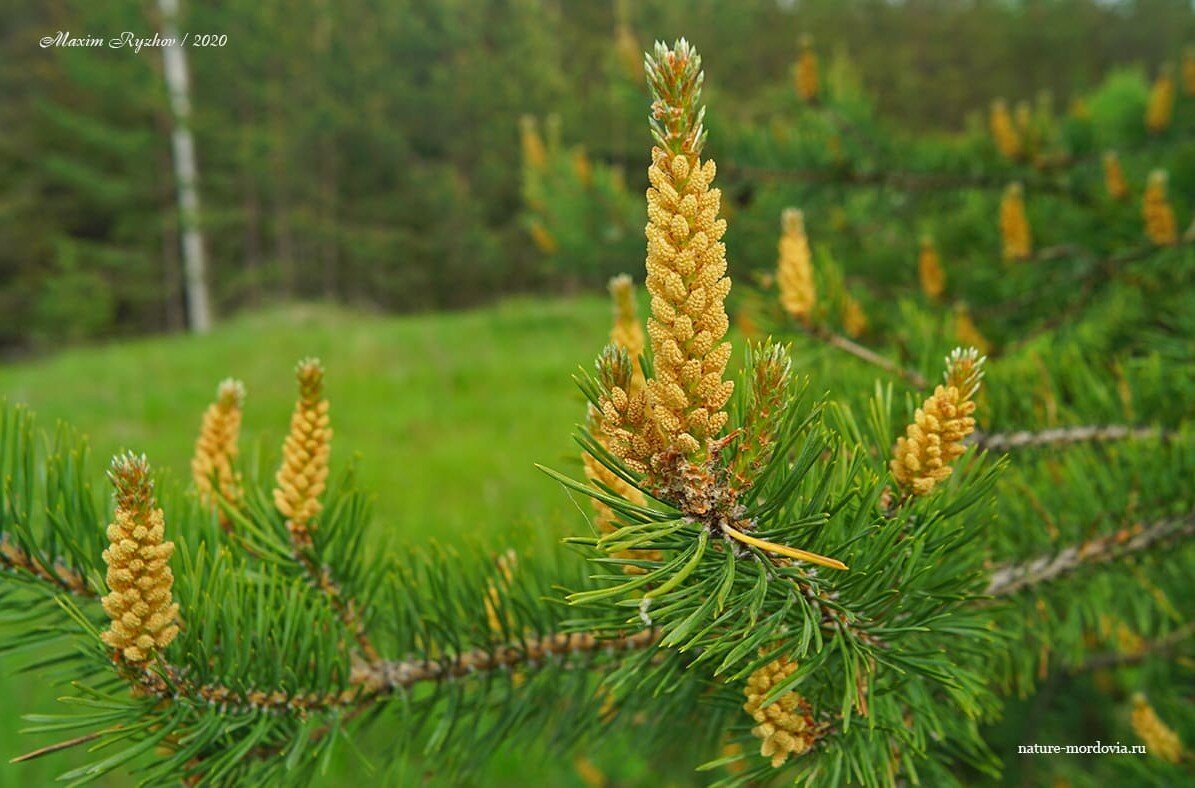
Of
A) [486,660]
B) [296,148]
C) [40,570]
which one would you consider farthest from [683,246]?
[296,148]

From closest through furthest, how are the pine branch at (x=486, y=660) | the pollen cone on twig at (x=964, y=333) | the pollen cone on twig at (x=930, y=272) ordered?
1. the pine branch at (x=486, y=660)
2. the pollen cone on twig at (x=964, y=333)
3. the pollen cone on twig at (x=930, y=272)

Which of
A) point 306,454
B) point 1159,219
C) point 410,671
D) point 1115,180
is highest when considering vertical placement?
point 1115,180

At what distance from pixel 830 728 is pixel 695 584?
0.69 feet

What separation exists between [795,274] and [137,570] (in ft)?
2.64

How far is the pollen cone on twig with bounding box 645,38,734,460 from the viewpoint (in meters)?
0.45

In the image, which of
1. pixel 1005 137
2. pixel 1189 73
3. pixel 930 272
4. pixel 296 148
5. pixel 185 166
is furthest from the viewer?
pixel 296 148

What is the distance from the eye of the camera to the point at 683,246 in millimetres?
460

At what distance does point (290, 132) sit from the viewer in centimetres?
2234

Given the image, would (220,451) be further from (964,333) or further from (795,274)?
(964,333)

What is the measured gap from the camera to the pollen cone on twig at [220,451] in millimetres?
862

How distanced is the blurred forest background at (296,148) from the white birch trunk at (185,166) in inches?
12.7

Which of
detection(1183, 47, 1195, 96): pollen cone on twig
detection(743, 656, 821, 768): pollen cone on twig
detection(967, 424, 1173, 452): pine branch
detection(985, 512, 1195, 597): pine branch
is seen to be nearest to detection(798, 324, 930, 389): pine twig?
detection(967, 424, 1173, 452): pine branch

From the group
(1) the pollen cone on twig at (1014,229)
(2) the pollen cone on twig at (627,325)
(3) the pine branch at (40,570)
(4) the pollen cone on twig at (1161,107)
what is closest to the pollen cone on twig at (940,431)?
(2) the pollen cone on twig at (627,325)

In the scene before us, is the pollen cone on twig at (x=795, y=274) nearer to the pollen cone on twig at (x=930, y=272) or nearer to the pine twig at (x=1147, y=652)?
the pollen cone on twig at (x=930, y=272)
